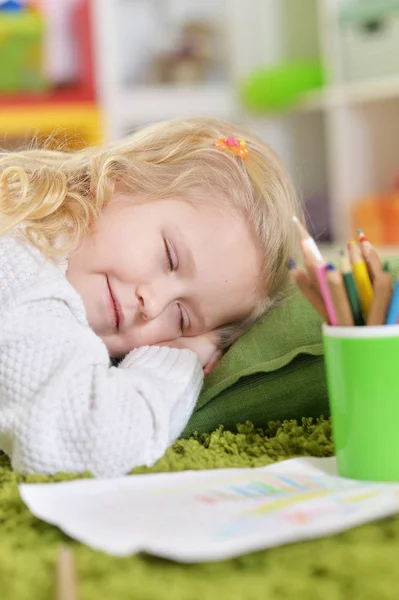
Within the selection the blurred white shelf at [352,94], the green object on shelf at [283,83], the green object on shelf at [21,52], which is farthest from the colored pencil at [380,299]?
the green object on shelf at [283,83]

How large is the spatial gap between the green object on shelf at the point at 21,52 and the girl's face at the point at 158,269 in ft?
5.77

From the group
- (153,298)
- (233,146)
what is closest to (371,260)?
(153,298)

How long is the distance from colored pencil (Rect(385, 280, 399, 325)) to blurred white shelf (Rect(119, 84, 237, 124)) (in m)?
2.29

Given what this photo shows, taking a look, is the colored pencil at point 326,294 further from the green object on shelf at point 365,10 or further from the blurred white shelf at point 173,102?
the blurred white shelf at point 173,102

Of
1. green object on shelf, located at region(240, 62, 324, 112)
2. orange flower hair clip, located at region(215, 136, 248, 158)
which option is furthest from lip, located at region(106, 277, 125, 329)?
green object on shelf, located at region(240, 62, 324, 112)

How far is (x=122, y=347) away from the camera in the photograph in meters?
1.11

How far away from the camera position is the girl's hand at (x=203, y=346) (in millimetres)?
1143

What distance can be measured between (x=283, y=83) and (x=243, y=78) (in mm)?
207

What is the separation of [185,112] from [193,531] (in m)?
2.63

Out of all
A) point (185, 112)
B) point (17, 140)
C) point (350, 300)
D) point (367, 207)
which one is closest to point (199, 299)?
point (350, 300)

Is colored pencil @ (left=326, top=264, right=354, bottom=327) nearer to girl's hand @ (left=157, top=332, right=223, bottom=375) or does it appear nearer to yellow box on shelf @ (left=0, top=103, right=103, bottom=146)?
girl's hand @ (left=157, top=332, right=223, bottom=375)

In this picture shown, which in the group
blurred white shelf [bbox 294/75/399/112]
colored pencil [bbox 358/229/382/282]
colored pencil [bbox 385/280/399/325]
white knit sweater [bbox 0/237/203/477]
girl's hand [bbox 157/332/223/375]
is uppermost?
colored pencil [bbox 358/229/382/282]

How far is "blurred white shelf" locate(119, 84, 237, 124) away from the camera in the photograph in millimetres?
2982

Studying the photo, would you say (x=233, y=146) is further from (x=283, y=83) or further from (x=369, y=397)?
(x=283, y=83)
